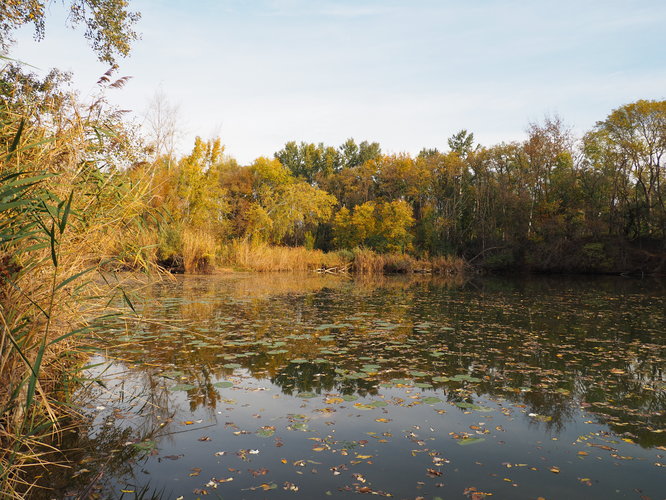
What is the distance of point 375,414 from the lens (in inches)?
171

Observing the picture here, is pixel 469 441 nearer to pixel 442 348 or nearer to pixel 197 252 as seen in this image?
pixel 442 348

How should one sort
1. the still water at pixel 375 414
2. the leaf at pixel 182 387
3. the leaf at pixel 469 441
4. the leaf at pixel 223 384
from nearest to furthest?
the still water at pixel 375 414 < the leaf at pixel 469 441 < the leaf at pixel 182 387 < the leaf at pixel 223 384

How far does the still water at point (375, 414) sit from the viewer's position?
3082mm

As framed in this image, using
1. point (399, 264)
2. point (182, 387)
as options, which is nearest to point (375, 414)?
point (182, 387)

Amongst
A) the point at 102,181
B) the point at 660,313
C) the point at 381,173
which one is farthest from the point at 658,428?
the point at 381,173

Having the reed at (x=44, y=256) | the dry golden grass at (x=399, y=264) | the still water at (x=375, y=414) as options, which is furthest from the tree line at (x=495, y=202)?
the reed at (x=44, y=256)

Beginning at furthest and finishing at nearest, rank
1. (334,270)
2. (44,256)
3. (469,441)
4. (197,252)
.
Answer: (334,270) → (197,252) → (469,441) → (44,256)

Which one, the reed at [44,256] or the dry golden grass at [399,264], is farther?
the dry golden grass at [399,264]

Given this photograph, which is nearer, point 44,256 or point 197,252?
point 44,256

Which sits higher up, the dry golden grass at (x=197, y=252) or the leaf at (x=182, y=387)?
the dry golden grass at (x=197, y=252)

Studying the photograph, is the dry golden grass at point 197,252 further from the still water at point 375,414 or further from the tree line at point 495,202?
the still water at point 375,414

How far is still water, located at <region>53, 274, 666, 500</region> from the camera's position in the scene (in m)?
3.08

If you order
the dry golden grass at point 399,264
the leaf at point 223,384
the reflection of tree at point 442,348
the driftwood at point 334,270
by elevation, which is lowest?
the leaf at point 223,384

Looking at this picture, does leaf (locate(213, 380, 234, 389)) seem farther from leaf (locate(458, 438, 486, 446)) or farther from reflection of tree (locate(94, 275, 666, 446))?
leaf (locate(458, 438, 486, 446))
